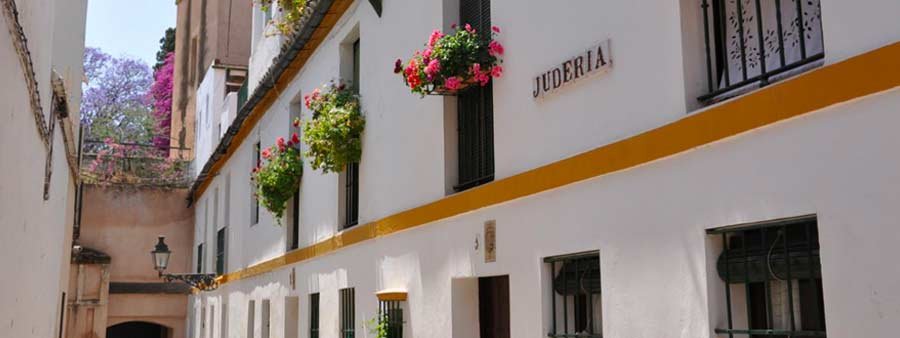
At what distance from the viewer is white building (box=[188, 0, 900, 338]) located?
13.3ft

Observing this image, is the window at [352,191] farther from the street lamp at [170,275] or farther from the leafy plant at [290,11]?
the street lamp at [170,275]

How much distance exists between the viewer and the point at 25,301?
7.57 meters

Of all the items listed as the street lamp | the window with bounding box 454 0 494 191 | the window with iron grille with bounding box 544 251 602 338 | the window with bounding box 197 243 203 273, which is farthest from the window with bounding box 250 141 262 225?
the window with iron grille with bounding box 544 251 602 338

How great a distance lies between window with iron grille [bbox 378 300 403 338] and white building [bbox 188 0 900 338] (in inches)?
3.1

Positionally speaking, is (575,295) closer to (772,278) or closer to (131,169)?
(772,278)

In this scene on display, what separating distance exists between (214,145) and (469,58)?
55.2 feet

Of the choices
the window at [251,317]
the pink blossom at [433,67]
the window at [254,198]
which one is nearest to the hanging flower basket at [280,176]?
the window at [254,198]

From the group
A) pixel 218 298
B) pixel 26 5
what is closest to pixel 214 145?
pixel 218 298

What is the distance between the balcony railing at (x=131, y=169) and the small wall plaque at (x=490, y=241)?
2038 cm

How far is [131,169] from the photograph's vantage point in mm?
26594

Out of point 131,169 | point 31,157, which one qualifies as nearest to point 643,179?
point 31,157

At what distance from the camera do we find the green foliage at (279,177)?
13.5 metres

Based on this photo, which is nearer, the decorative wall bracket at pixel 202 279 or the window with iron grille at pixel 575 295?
the window with iron grille at pixel 575 295

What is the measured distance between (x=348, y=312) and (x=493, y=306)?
137 inches
